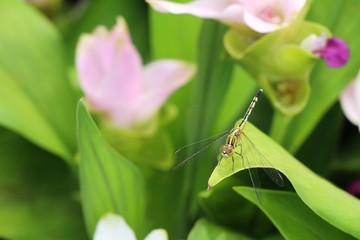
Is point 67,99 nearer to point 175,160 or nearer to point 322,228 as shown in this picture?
point 175,160

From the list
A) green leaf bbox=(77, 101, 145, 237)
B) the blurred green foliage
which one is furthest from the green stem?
green leaf bbox=(77, 101, 145, 237)

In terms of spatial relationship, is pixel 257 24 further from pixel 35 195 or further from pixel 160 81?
pixel 35 195

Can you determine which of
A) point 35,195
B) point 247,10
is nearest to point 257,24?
point 247,10

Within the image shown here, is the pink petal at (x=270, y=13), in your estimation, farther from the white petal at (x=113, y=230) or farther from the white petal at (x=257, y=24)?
the white petal at (x=113, y=230)

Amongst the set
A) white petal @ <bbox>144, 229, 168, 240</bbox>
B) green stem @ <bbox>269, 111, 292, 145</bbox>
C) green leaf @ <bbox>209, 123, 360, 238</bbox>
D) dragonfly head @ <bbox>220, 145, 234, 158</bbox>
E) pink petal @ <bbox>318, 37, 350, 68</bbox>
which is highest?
pink petal @ <bbox>318, 37, 350, 68</bbox>

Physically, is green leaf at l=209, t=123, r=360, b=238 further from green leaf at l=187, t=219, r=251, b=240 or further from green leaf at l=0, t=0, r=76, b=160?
green leaf at l=0, t=0, r=76, b=160

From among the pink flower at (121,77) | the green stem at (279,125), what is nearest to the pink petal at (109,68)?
the pink flower at (121,77)
